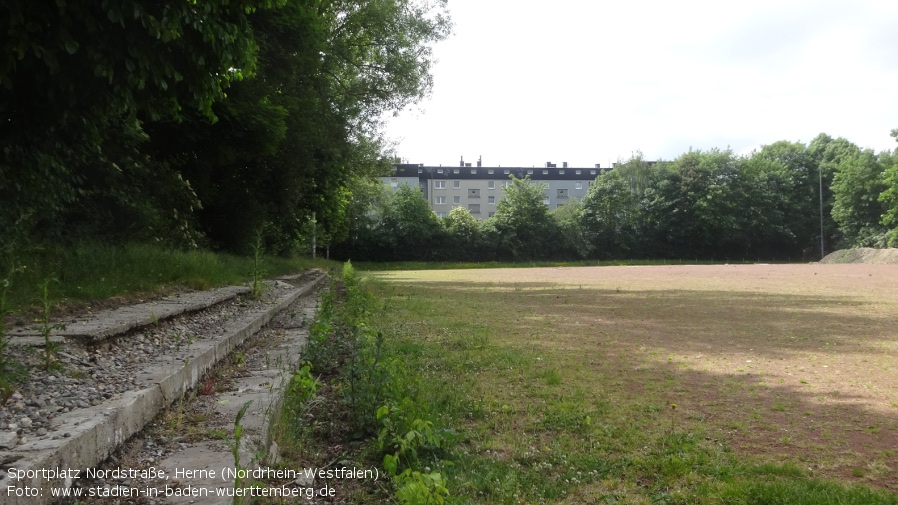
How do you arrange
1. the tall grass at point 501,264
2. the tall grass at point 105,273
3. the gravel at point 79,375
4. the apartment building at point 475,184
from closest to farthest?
1. the gravel at point 79,375
2. the tall grass at point 105,273
3. the tall grass at point 501,264
4. the apartment building at point 475,184

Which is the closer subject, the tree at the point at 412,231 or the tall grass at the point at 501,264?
the tall grass at the point at 501,264

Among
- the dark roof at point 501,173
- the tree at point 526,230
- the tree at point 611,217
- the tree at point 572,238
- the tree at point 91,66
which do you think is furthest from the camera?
the dark roof at point 501,173

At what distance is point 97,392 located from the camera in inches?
128

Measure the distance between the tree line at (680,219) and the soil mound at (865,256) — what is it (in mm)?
3814

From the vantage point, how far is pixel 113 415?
2.81m

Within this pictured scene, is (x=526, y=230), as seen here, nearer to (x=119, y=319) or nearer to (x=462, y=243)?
(x=462, y=243)

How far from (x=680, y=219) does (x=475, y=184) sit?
4100cm

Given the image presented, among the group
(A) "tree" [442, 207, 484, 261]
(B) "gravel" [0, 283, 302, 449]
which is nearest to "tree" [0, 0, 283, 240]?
(B) "gravel" [0, 283, 302, 449]

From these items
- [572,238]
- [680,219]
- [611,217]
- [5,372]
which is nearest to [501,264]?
[572,238]

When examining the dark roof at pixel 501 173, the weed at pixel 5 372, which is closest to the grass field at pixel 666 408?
the weed at pixel 5 372

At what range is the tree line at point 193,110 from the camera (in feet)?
17.5

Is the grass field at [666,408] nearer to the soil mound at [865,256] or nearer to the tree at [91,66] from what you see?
the tree at [91,66]

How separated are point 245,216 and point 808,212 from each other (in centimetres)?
6660

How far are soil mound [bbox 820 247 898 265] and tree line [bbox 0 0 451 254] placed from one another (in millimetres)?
45298
